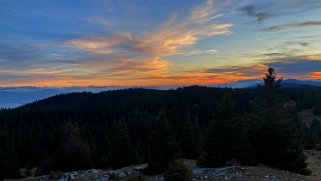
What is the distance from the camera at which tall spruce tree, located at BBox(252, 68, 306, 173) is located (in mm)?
27469

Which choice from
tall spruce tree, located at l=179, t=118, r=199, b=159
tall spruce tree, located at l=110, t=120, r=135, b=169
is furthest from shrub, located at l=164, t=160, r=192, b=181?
tall spruce tree, located at l=179, t=118, r=199, b=159

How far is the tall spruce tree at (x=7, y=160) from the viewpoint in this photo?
4144cm

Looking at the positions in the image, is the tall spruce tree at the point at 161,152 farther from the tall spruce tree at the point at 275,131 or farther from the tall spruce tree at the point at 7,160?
the tall spruce tree at the point at 7,160

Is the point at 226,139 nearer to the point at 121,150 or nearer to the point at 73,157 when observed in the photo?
the point at 121,150

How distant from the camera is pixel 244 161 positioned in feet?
89.1

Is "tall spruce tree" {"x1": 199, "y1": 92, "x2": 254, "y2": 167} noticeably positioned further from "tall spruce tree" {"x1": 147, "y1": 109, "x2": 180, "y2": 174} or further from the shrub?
the shrub

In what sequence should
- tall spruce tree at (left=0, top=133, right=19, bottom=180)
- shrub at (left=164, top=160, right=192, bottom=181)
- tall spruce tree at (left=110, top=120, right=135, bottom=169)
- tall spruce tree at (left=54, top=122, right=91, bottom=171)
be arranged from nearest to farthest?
shrub at (left=164, top=160, right=192, bottom=181) < tall spruce tree at (left=110, top=120, right=135, bottom=169) < tall spruce tree at (left=0, top=133, right=19, bottom=180) < tall spruce tree at (left=54, top=122, right=91, bottom=171)

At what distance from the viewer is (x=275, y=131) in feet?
90.7

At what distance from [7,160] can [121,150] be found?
40.2ft

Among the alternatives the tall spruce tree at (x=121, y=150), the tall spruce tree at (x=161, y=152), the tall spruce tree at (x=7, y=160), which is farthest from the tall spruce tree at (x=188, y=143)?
the tall spruce tree at (x=7, y=160)

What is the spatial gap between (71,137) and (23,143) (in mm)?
52174

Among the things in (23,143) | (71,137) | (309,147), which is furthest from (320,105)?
(71,137)

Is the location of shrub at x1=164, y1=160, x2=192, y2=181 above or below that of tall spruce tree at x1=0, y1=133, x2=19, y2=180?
above

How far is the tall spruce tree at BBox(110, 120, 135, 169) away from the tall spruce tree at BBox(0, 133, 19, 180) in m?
10.7
